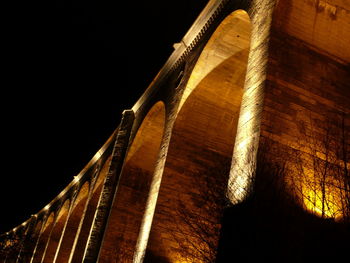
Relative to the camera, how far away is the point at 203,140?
34.4 feet

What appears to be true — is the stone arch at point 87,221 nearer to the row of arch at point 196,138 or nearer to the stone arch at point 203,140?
the row of arch at point 196,138

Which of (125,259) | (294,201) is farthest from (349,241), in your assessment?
(125,259)

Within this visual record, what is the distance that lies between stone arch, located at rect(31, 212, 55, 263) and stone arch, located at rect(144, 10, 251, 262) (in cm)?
2367

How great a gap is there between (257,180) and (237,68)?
17.3 feet

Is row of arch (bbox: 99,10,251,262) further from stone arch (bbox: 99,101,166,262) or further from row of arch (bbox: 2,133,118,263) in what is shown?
row of arch (bbox: 2,133,118,263)

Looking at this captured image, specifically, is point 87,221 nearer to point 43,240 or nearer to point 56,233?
point 56,233

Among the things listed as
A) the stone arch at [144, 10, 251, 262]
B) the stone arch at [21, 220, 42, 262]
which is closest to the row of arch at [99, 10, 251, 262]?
the stone arch at [144, 10, 251, 262]

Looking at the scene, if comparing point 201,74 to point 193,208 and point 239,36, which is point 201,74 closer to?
point 239,36

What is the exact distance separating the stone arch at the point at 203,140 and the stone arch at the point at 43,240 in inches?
932

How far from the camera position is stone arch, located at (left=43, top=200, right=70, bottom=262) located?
88.7 feet

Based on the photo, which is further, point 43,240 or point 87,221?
point 43,240

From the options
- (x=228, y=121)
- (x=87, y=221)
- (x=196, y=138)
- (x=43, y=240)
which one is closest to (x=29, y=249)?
(x=43, y=240)

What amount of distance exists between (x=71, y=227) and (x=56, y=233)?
6686 mm

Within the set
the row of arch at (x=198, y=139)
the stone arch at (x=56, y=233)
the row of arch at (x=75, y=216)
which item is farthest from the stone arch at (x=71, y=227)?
the row of arch at (x=198, y=139)
